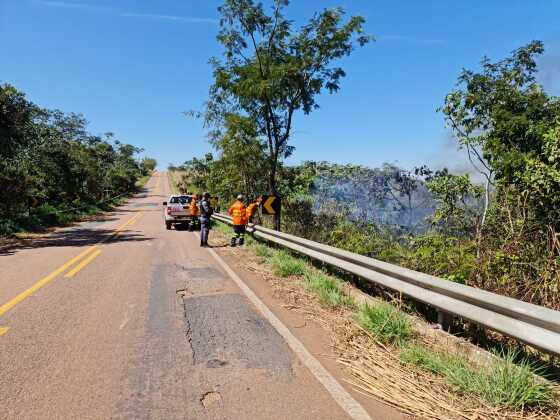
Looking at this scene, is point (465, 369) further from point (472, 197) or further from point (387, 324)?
point (472, 197)

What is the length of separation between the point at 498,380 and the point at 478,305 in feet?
2.84

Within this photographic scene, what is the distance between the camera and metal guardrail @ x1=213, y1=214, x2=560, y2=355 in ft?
10.6

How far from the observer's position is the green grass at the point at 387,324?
15.3ft

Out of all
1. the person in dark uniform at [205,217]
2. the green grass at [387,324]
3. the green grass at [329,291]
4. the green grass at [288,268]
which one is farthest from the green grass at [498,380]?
the person in dark uniform at [205,217]

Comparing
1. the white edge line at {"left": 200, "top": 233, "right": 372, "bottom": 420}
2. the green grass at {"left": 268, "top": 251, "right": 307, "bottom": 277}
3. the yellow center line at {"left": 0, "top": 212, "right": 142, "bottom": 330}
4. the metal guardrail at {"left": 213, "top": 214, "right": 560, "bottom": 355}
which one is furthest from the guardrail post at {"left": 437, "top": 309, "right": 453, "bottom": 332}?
the yellow center line at {"left": 0, "top": 212, "right": 142, "bottom": 330}

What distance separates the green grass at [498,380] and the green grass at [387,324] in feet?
2.38

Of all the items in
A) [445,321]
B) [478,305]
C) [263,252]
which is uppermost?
[478,305]

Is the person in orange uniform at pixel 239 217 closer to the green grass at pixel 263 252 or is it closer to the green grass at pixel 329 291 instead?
the green grass at pixel 263 252

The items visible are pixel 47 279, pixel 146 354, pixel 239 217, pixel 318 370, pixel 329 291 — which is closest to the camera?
pixel 318 370

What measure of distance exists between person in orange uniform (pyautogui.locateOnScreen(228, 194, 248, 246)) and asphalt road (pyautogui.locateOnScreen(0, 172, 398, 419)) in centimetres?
Answer: 488

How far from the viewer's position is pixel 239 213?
13125 millimetres

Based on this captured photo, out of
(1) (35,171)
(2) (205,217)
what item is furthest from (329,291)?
(1) (35,171)

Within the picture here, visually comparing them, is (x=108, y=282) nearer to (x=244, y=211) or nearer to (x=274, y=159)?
(x=244, y=211)

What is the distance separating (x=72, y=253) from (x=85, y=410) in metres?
9.74
